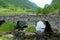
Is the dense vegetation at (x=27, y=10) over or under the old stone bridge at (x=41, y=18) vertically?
over

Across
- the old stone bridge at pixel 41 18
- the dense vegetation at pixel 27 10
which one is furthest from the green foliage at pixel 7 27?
the dense vegetation at pixel 27 10

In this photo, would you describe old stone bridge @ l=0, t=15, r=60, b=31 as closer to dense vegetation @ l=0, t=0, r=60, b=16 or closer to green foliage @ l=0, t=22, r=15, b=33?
green foliage @ l=0, t=22, r=15, b=33

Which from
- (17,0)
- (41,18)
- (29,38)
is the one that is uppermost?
(17,0)

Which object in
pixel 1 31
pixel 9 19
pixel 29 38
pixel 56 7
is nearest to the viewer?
pixel 29 38

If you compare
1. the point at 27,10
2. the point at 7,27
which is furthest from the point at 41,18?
the point at 27,10

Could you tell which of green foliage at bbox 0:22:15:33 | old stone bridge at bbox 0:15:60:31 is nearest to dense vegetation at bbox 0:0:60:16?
old stone bridge at bbox 0:15:60:31

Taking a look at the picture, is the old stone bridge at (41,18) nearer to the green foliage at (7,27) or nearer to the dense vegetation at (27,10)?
the green foliage at (7,27)

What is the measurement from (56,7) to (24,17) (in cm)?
1225

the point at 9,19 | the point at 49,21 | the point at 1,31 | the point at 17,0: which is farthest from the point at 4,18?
the point at 17,0

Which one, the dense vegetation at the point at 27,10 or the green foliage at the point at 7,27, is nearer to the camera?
the green foliage at the point at 7,27

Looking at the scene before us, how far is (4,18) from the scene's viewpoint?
52.0 metres

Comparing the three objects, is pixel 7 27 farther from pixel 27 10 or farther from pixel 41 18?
pixel 27 10

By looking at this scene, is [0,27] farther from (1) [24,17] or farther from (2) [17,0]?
(2) [17,0]

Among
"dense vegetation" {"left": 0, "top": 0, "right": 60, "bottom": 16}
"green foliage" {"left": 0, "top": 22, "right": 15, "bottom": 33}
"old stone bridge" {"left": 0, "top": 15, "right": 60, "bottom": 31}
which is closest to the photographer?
"green foliage" {"left": 0, "top": 22, "right": 15, "bottom": 33}
